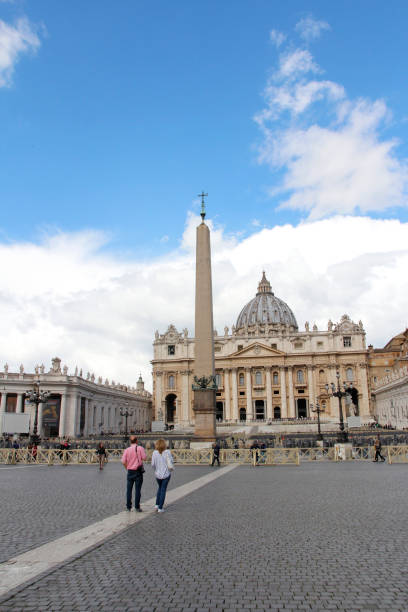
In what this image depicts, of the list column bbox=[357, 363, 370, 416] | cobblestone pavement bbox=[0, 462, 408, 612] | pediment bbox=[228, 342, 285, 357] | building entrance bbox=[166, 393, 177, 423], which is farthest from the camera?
building entrance bbox=[166, 393, 177, 423]

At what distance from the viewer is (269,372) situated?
90.2 metres

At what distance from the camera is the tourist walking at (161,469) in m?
9.05

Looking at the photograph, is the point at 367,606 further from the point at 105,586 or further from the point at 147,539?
the point at 147,539

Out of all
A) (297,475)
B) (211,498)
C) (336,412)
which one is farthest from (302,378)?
(211,498)

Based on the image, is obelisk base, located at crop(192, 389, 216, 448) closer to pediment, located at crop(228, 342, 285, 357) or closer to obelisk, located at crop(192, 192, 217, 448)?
obelisk, located at crop(192, 192, 217, 448)

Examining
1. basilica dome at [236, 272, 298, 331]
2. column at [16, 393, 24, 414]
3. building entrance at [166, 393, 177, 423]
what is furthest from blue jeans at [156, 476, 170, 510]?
basilica dome at [236, 272, 298, 331]

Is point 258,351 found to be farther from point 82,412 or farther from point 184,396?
point 82,412

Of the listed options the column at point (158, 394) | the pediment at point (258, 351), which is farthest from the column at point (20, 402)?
the pediment at point (258, 351)

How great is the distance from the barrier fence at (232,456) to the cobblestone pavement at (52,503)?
17.3 ft

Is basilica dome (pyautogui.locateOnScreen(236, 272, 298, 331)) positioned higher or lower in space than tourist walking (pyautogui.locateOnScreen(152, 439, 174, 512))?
higher

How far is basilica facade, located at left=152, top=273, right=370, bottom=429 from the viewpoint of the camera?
88.6 metres

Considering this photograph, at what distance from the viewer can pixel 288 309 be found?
417 ft

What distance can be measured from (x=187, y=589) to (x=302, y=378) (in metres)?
88.1

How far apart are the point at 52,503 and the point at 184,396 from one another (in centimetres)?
8196
